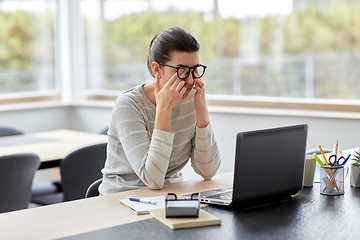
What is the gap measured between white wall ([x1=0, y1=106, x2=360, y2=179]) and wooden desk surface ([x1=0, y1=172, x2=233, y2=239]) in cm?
179

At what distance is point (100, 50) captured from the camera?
4.67 meters

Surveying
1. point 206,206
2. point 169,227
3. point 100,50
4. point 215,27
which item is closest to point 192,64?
point 206,206

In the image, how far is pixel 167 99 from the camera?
1643 mm

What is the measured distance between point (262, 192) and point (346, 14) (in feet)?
7.19

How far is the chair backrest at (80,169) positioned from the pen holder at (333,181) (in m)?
1.27

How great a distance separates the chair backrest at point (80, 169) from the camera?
7.70ft

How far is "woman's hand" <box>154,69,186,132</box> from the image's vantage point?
163 centimetres

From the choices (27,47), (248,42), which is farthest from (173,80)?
(27,47)

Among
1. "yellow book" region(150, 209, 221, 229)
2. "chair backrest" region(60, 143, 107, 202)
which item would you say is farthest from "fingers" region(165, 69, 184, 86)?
"chair backrest" region(60, 143, 107, 202)

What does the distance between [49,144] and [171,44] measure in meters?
1.62

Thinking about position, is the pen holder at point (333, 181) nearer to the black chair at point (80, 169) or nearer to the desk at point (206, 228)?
the desk at point (206, 228)

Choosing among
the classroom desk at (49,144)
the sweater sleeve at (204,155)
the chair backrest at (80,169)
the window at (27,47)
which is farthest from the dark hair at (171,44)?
the window at (27,47)

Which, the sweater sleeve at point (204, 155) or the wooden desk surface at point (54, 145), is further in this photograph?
the wooden desk surface at point (54, 145)

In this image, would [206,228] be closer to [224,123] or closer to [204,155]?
[204,155]
